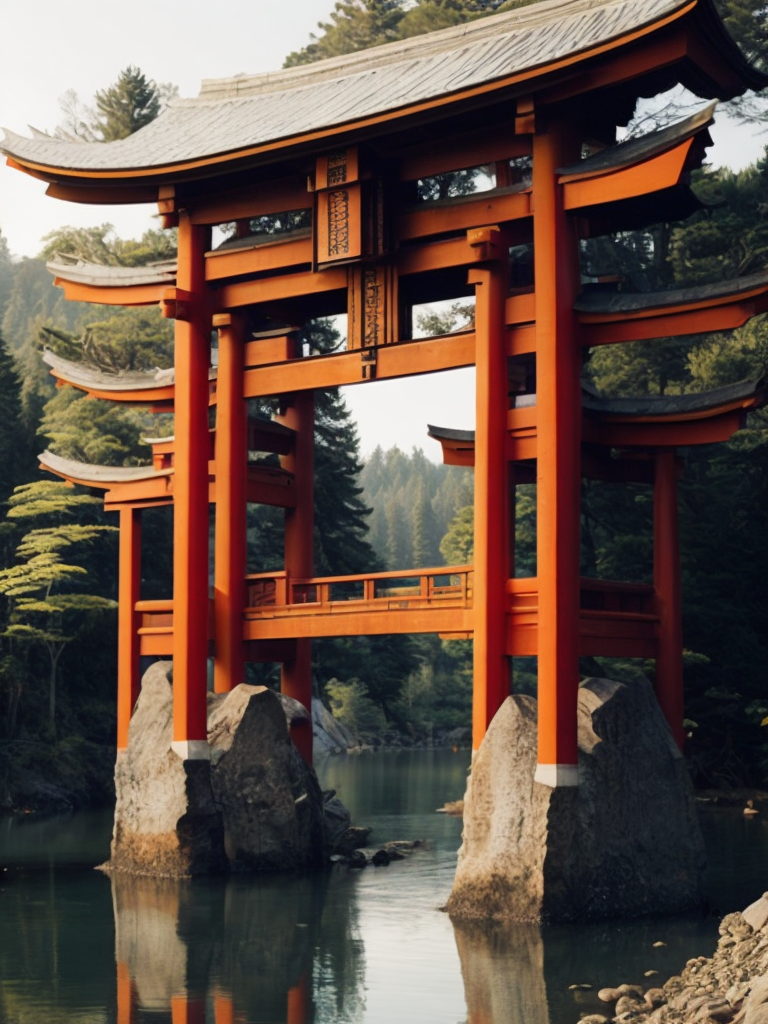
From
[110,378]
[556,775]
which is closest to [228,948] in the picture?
[556,775]

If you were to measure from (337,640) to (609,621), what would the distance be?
80.4ft

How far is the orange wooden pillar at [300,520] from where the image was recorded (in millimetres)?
24984

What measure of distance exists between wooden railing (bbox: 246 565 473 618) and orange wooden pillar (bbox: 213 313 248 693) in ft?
1.11

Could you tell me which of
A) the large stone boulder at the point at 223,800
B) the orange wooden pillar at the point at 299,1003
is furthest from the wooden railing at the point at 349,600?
the orange wooden pillar at the point at 299,1003

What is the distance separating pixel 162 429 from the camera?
52188 mm

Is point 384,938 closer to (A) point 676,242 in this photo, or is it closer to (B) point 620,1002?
(B) point 620,1002

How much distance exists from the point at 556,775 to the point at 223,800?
5722 mm

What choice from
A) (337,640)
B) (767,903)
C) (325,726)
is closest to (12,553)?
(337,640)

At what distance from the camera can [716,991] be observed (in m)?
13.8

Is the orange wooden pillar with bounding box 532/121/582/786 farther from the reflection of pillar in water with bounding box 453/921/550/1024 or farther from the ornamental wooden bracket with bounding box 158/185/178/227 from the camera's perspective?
the ornamental wooden bracket with bounding box 158/185/178/227

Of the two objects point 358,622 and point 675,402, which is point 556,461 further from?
point 358,622

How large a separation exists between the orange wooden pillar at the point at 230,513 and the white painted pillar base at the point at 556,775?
20.5 feet

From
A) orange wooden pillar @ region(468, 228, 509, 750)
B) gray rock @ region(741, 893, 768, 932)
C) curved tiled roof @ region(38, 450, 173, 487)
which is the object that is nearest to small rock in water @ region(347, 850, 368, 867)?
orange wooden pillar @ region(468, 228, 509, 750)

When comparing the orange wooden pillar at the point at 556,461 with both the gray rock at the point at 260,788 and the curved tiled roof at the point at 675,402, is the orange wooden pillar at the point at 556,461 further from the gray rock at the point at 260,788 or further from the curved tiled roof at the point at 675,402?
the gray rock at the point at 260,788
